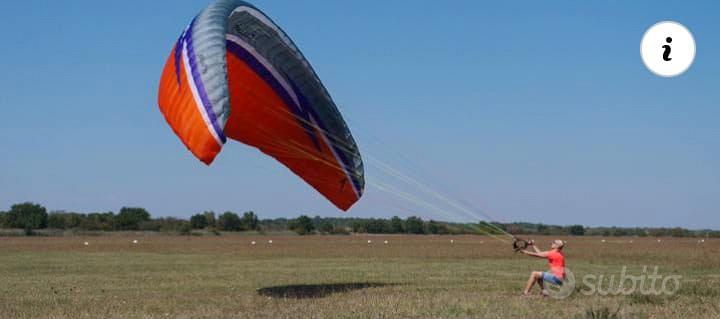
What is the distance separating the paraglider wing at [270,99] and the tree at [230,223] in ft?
333

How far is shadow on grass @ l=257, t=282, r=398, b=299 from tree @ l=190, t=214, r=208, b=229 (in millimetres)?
A: 99126

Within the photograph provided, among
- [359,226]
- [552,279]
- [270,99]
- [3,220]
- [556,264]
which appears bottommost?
[552,279]

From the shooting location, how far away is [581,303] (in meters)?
13.3

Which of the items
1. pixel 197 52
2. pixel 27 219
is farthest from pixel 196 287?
pixel 27 219

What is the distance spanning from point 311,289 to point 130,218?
10103 centimetres

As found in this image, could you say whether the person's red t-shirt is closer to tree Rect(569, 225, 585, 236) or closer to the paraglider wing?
the paraglider wing

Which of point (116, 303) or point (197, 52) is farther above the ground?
→ point (197, 52)

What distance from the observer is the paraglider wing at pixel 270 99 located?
538 inches

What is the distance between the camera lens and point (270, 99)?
16.0 meters

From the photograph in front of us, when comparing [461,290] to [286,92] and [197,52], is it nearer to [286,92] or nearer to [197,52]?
[286,92]

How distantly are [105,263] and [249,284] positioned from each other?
11.4 meters

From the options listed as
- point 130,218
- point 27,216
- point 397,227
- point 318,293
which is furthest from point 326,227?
point 318,293

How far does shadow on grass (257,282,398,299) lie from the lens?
16784 mm

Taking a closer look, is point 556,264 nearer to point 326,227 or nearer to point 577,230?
point 326,227
